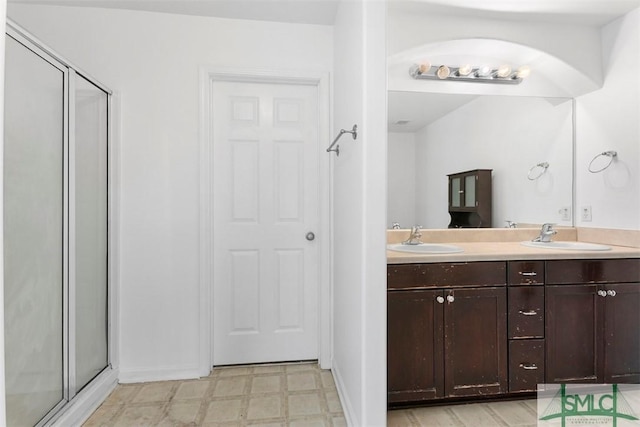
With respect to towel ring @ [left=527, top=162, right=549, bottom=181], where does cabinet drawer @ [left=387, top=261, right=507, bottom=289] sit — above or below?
below

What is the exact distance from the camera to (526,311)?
176 cm

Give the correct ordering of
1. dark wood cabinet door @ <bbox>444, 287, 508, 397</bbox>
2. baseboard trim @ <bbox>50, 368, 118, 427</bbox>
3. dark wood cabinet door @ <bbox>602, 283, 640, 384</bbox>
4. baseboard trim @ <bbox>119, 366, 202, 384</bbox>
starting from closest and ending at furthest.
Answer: baseboard trim @ <bbox>50, 368, 118, 427</bbox> → dark wood cabinet door @ <bbox>444, 287, 508, 397</bbox> → dark wood cabinet door @ <bbox>602, 283, 640, 384</bbox> → baseboard trim @ <bbox>119, 366, 202, 384</bbox>

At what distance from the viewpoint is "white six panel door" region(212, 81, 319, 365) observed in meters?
2.25

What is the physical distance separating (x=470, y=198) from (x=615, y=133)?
3.19ft

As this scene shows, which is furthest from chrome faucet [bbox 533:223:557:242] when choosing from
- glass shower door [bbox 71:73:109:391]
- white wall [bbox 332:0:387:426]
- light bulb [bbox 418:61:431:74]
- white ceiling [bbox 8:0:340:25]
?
glass shower door [bbox 71:73:109:391]

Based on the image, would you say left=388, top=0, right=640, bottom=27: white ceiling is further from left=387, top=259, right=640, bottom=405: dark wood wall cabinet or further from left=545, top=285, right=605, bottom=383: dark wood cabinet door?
left=545, top=285, right=605, bottom=383: dark wood cabinet door

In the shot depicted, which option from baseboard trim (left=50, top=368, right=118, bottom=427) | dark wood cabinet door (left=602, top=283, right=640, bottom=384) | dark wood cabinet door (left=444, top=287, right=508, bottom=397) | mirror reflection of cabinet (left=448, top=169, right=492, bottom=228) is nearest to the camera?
baseboard trim (left=50, top=368, right=118, bottom=427)

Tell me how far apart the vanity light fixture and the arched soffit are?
1.2 inches

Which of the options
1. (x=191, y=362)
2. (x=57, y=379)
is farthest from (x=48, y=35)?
(x=191, y=362)

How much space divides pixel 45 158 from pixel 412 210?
2059 millimetres

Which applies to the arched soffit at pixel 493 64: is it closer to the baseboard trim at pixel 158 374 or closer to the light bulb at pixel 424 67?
the light bulb at pixel 424 67

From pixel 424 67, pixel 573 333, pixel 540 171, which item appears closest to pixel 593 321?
pixel 573 333

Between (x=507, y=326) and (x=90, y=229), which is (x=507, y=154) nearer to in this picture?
(x=507, y=326)

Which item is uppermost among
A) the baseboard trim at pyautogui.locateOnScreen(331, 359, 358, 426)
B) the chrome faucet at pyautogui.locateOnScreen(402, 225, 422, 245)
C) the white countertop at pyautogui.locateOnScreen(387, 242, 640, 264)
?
the chrome faucet at pyautogui.locateOnScreen(402, 225, 422, 245)
